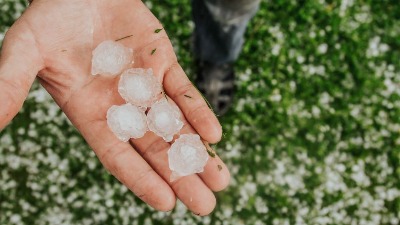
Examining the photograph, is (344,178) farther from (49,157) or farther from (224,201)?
(49,157)

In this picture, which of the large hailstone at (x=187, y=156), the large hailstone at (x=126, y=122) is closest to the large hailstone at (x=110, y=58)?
the large hailstone at (x=126, y=122)

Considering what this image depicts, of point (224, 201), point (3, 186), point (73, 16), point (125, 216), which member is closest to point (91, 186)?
point (125, 216)

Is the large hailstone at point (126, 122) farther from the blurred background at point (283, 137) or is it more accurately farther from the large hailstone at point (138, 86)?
the blurred background at point (283, 137)

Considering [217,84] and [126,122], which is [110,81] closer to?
[126,122]

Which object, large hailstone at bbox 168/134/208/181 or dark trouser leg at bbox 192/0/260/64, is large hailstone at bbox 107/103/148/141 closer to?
large hailstone at bbox 168/134/208/181

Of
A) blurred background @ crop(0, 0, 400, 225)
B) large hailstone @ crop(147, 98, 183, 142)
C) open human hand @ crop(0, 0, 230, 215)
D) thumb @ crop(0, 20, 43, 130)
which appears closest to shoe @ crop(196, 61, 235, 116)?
blurred background @ crop(0, 0, 400, 225)

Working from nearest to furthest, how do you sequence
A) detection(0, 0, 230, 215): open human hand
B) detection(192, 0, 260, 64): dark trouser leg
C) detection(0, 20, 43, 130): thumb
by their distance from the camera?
1. detection(0, 20, 43, 130): thumb
2. detection(0, 0, 230, 215): open human hand
3. detection(192, 0, 260, 64): dark trouser leg
